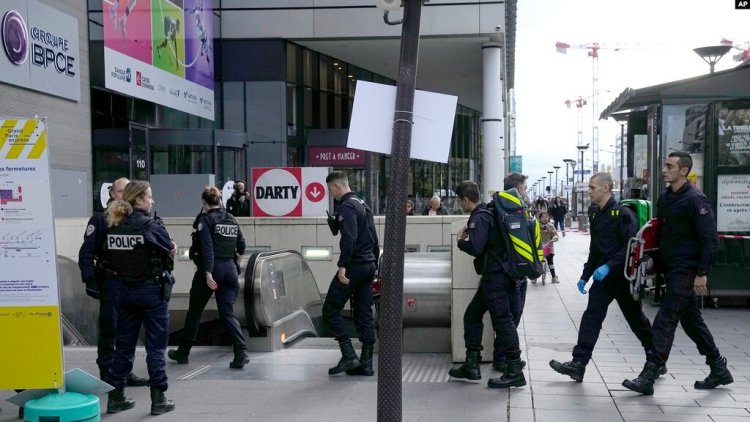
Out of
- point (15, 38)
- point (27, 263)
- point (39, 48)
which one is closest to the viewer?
point (27, 263)

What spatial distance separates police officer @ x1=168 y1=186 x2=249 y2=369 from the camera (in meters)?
7.45

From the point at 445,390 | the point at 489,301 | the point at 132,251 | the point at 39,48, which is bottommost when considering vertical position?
the point at 445,390

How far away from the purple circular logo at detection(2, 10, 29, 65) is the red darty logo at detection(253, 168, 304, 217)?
197 inches

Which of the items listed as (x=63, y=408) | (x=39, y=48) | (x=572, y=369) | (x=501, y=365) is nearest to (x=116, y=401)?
(x=63, y=408)

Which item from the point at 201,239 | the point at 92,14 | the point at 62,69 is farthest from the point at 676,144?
the point at 92,14

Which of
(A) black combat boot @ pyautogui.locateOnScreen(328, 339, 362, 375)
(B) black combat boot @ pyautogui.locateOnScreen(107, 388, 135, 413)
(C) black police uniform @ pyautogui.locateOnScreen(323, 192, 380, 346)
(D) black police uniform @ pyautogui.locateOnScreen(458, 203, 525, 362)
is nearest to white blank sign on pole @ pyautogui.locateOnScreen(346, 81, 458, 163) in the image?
(D) black police uniform @ pyautogui.locateOnScreen(458, 203, 525, 362)

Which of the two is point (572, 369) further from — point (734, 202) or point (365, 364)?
point (734, 202)

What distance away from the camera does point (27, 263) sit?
18.3 ft

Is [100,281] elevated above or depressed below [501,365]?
above

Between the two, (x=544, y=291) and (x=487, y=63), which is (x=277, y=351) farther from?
(x=487, y=63)

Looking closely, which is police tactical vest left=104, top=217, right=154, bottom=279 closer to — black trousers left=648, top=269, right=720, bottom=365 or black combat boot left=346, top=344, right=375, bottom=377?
black combat boot left=346, top=344, right=375, bottom=377

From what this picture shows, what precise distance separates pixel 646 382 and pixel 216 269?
4.10 m

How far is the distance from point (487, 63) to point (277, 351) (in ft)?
63.6

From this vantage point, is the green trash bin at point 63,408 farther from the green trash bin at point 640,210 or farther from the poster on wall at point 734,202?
the poster on wall at point 734,202
